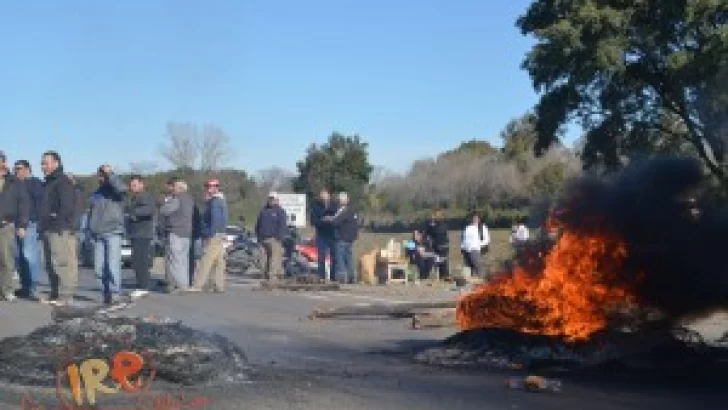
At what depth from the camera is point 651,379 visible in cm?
927

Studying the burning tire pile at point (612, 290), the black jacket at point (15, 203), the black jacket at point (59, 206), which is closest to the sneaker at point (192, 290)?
the black jacket at point (59, 206)

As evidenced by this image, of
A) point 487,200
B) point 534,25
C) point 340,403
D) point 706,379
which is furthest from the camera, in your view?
point 487,200

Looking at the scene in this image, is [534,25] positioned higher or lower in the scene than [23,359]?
higher

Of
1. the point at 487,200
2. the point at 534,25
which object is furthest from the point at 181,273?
the point at 487,200

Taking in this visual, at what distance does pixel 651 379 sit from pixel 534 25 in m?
19.4

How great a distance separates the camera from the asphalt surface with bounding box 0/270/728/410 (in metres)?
7.82

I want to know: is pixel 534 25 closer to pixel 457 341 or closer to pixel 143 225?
pixel 143 225

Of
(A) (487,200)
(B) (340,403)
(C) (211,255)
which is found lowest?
(B) (340,403)

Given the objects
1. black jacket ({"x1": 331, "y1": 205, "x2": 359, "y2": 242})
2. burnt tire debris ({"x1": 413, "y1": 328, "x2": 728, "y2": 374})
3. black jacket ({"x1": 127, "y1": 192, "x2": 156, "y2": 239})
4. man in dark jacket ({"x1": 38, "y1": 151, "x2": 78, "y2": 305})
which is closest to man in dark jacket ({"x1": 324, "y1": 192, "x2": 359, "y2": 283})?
black jacket ({"x1": 331, "y1": 205, "x2": 359, "y2": 242})

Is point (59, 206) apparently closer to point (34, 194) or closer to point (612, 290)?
point (34, 194)

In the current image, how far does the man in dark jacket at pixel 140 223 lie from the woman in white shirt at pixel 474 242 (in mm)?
7459

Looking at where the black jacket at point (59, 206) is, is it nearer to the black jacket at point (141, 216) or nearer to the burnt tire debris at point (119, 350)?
the black jacket at point (141, 216)

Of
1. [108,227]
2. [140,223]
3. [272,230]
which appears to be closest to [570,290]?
[108,227]

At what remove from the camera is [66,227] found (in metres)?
15.3
